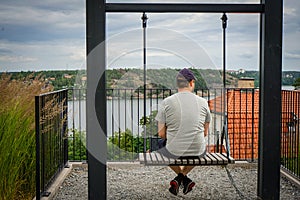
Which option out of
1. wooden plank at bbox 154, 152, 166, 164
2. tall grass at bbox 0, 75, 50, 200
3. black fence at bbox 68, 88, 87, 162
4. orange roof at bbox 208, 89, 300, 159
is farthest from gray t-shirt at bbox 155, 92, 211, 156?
orange roof at bbox 208, 89, 300, 159

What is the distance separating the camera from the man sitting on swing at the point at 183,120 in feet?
12.4

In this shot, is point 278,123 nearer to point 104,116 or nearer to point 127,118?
point 104,116

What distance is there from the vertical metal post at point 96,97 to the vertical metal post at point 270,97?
1.26 metres

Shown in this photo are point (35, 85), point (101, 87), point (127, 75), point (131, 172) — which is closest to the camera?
point (101, 87)

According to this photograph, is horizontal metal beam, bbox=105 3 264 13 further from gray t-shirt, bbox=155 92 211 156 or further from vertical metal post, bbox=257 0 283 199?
gray t-shirt, bbox=155 92 211 156

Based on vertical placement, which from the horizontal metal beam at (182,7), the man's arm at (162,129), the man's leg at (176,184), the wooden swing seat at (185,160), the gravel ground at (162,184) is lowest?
the gravel ground at (162,184)

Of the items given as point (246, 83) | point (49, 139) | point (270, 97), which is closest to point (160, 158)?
point (270, 97)

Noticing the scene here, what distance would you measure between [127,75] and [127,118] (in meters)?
0.62

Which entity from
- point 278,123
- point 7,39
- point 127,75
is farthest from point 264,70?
point 7,39

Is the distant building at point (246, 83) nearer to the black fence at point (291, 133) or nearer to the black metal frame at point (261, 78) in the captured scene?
the black fence at point (291, 133)

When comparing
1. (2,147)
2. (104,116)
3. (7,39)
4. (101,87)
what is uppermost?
(7,39)

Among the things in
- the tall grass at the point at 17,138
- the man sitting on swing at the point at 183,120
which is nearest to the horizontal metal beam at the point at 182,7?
the man sitting on swing at the point at 183,120

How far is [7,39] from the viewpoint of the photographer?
6309 mm

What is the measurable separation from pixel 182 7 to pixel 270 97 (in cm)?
100
